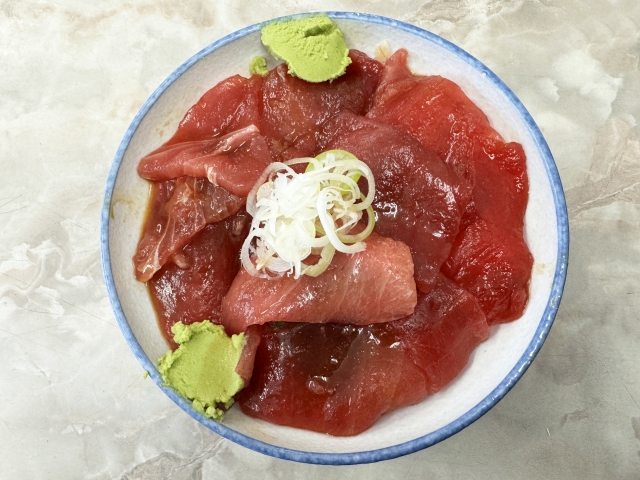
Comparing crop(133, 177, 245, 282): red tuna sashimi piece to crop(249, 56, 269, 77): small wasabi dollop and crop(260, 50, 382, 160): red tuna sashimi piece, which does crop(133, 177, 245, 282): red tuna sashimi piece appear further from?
crop(249, 56, 269, 77): small wasabi dollop

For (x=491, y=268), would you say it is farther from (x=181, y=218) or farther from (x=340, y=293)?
(x=181, y=218)

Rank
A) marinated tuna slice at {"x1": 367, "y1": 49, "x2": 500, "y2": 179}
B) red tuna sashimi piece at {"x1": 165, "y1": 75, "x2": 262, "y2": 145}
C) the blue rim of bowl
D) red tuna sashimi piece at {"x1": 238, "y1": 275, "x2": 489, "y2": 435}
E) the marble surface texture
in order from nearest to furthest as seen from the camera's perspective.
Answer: the blue rim of bowl < red tuna sashimi piece at {"x1": 238, "y1": 275, "x2": 489, "y2": 435} < marinated tuna slice at {"x1": 367, "y1": 49, "x2": 500, "y2": 179} < red tuna sashimi piece at {"x1": 165, "y1": 75, "x2": 262, "y2": 145} < the marble surface texture

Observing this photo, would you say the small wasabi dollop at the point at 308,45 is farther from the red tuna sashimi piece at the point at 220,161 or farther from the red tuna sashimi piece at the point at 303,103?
the red tuna sashimi piece at the point at 220,161

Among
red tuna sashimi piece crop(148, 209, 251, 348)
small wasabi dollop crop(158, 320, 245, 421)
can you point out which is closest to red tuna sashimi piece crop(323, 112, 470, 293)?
red tuna sashimi piece crop(148, 209, 251, 348)

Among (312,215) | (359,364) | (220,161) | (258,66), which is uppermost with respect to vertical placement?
(258,66)

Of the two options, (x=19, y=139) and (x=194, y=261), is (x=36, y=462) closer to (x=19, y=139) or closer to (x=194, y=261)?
(x=194, y=261)

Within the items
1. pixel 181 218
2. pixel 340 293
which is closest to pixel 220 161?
pixel 181 218

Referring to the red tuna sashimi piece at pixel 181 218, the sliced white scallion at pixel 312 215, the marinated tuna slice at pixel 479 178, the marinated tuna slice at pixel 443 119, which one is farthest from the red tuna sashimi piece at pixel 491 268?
the red tuna sashimi piece at pixel 181 218
